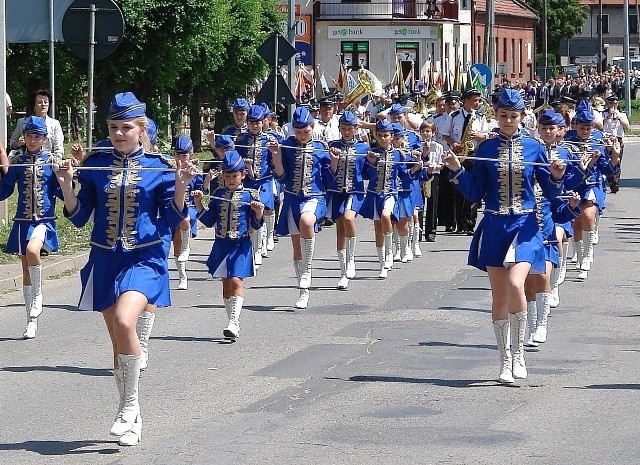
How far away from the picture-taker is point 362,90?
28.5 meters

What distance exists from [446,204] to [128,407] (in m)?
14.6

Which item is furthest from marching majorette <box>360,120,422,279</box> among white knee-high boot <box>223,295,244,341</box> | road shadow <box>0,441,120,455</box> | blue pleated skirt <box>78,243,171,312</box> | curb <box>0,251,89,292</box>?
road shadow <box>0,441,120,455</box>

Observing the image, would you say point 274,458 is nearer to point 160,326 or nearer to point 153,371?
point 153,371

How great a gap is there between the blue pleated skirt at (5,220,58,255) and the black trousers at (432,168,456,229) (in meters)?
10.2

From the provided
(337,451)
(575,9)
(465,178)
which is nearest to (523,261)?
(465,178)

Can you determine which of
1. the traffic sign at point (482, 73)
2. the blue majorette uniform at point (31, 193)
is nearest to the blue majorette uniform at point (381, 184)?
the blue majorette uniform at point (31, 193)

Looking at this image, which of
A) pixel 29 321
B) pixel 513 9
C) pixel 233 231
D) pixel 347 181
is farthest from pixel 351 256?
pixel 513 9

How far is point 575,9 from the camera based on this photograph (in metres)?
109

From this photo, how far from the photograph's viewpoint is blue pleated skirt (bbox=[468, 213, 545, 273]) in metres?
10.4

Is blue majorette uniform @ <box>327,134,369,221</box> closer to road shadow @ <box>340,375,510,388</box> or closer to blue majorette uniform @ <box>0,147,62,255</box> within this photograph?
blue majorette uniform @ <box>0,147,62,255</box>

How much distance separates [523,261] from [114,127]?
10.2 ft

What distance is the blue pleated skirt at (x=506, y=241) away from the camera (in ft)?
34.0

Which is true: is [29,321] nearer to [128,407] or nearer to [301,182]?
[301,182]

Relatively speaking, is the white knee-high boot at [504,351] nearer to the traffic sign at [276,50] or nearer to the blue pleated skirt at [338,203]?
the blue pleated skirt at [338,203]
